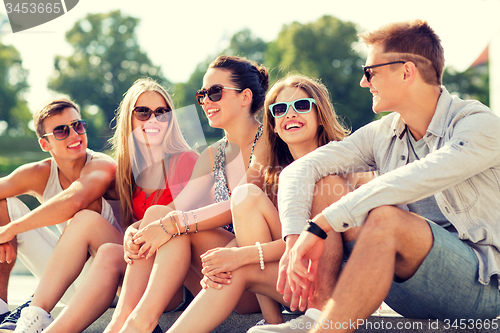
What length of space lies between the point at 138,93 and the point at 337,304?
8.36 feet

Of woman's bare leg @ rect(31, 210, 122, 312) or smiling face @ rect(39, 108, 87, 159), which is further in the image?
smiling face @ rect(39, 108, 87, 159)

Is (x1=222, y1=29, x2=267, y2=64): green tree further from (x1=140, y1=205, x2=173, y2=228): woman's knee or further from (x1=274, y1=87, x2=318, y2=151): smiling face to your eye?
(x1=140, y1=205, x2=173, y2=228): woman's knee

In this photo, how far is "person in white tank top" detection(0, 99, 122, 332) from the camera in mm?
2967

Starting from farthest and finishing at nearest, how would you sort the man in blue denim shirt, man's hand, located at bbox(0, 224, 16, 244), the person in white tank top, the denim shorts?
1. man's hand, located at bbox(0, 224, 16, 244)
2. the person in white tank top
3. the denim shorts
4. the man in blue denim shirt

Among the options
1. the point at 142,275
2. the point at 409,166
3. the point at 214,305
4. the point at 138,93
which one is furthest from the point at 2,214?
the point at 409,166

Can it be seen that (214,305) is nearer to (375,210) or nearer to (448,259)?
(375,210)

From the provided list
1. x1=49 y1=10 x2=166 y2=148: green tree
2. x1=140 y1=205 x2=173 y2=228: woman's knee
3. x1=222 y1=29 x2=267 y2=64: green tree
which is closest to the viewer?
x1=140 y1=205 x2=173 y2=228: woman's knee

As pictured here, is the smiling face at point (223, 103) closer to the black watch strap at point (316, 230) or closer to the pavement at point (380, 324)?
the pavement at point (380, 324)

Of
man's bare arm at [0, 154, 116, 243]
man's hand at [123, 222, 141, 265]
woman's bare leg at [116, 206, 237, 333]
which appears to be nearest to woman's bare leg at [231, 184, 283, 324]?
woman's bare leg at [116, 206, 237, 333]

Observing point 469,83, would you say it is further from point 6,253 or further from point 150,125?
point 6,253

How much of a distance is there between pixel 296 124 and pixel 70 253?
5.62 feet

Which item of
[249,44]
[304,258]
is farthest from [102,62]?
[304,258]

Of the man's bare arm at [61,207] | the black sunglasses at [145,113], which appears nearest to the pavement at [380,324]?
the man's bare arm at [61,207]

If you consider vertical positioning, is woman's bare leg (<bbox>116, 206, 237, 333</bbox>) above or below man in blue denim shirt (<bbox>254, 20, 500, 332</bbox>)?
below
